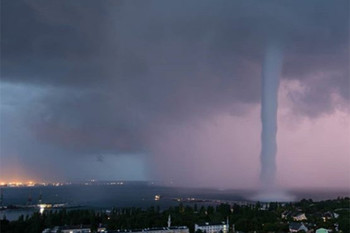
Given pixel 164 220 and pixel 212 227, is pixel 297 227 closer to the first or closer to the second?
pixel 212 227

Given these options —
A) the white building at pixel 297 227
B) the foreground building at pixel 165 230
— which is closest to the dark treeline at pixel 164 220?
the white building at pixel 297 227

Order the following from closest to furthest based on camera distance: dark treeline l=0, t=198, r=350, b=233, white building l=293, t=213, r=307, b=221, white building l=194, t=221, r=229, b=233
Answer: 1. dark treeline l=0, t=198, r=350, b=233
2. white building l=194, t=221, r=229, b=233
3. white building l=293, t=213, r=307, b=221

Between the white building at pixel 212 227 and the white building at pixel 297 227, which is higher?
the white building at pixel 297 227

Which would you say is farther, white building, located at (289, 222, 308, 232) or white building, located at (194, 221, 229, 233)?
white building, located at (194, 221, 229, 233)

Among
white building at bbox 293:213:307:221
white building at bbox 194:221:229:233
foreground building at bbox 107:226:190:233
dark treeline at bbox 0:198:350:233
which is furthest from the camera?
white building at bbox 293:213:307:221

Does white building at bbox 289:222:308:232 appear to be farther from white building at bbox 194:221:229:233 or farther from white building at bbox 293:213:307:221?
white building at bbox 293:213:307:221

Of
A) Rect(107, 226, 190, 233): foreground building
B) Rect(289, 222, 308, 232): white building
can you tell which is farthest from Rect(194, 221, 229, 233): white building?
Rect(289, 222, 308, 232): white building

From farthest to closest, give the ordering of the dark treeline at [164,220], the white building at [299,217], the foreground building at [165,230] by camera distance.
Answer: the white building at [299,217] → the dark treeline at [164,220] → the foreground building at [165,230]

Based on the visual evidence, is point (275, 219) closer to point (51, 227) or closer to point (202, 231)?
point (202, 231)

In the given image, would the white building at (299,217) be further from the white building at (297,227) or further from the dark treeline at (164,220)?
the white building at (297,227)
